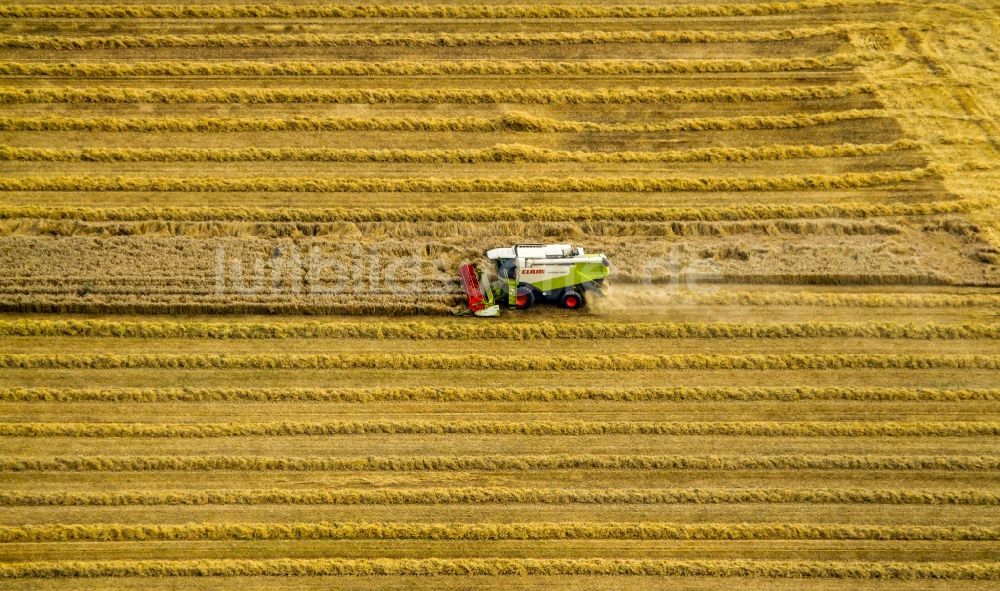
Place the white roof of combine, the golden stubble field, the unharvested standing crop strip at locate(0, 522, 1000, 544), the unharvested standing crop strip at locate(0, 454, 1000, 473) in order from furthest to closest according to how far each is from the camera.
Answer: the white roof of combine, the unharvested standing crop strip at locate(0, 454, 1000, 473), the golden stubble field, the unharvested standing crop strip at locate(0, 522, 1000, 544)

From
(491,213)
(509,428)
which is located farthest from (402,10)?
(509,428)

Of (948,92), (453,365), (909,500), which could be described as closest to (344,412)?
(453,365)

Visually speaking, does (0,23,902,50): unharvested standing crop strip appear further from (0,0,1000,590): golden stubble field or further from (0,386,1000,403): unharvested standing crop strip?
(0,386,1000,403): unharvested standing crop strip

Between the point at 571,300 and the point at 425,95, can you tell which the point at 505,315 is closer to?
the point at 571,300

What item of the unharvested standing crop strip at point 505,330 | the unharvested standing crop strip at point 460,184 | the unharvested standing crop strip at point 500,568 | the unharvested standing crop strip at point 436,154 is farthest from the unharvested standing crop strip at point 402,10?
the unharvested standing crop strip at point 500,568

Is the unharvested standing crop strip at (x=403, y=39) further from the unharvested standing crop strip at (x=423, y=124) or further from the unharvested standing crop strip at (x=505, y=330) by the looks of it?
the unharvested standing crop strip at (x=505, y=330)

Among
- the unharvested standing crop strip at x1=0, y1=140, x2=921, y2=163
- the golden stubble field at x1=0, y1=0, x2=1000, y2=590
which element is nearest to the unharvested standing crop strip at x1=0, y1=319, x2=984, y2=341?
the golden stubble field at x1=0, y1=0, x2=1000, y2=590
